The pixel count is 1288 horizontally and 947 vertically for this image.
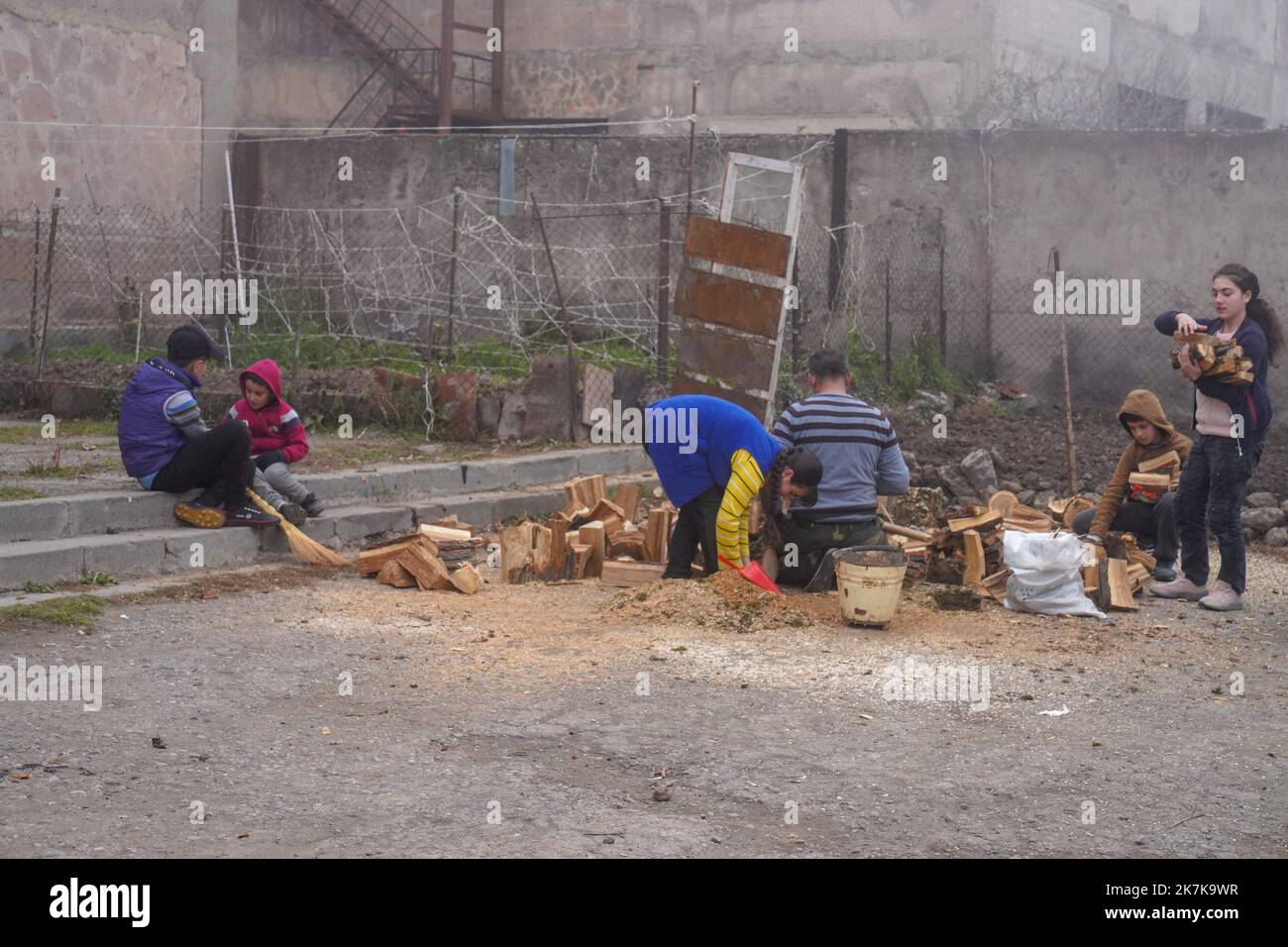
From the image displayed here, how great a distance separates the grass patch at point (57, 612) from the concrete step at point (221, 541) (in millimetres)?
432

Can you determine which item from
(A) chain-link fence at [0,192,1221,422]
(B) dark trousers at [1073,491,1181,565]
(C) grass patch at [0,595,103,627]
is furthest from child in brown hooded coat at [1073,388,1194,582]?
(C) grass patch at [0,595,103,627]

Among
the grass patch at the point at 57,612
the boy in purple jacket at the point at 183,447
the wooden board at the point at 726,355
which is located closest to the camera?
the grass patch at the point at 57,612

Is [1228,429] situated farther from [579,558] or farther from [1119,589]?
[579,558]

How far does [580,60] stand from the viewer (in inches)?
857

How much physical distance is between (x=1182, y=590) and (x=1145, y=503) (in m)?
0.77

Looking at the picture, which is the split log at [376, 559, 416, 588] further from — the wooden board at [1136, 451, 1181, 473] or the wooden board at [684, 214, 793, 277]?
the wooden board at [684, 214, 793, 277]

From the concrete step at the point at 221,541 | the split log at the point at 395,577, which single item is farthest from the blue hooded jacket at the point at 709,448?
the concrete step at the point at 221,541

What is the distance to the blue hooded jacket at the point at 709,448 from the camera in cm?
817

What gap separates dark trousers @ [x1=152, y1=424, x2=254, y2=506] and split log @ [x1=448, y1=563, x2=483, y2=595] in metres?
1.58

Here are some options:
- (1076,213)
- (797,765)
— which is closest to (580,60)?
(1076,213)

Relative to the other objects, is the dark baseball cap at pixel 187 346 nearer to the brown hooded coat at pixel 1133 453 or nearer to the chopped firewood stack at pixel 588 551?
the chopped firewood stack at pixel 588 551

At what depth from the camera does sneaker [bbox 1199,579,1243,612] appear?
27.7 ft

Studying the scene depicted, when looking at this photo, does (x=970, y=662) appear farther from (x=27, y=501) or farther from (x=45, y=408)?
(x=45, y=408)

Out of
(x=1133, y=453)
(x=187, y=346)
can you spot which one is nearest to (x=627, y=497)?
(x=187, y=346)
